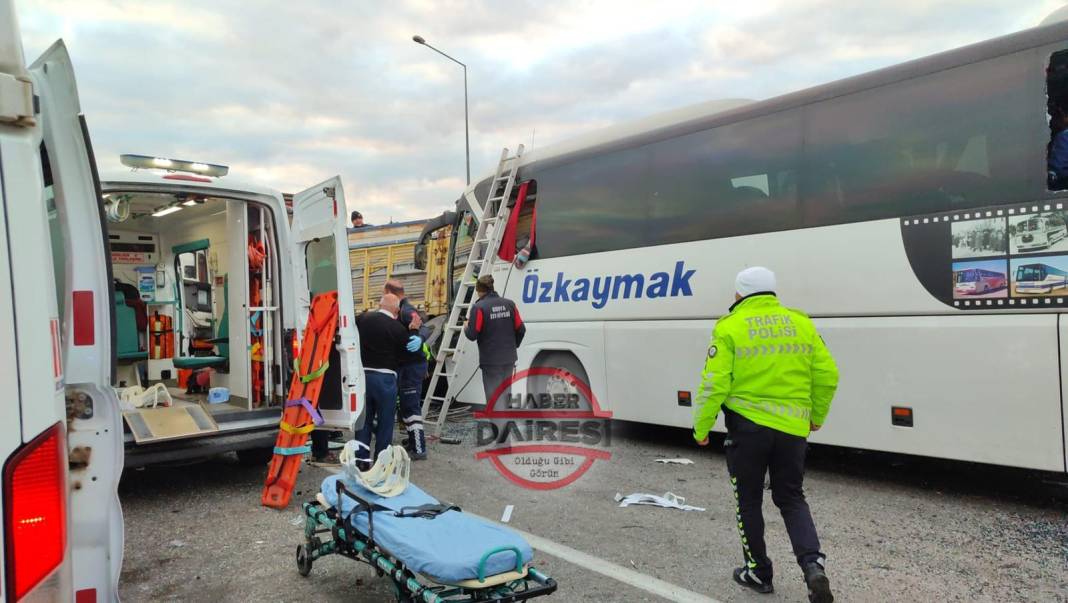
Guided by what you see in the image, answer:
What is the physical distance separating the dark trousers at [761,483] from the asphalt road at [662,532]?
11.8 inches

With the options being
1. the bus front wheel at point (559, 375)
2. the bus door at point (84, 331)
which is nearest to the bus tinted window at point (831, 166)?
the bus front wheel at point (559, 375)

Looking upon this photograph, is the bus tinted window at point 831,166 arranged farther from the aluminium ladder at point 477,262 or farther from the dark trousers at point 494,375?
the dark trousers at point 494,375

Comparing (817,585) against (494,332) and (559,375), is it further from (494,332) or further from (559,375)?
(559,375)

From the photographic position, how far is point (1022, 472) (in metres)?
6.04

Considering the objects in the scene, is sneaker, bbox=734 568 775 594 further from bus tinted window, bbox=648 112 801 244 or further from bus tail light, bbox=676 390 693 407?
bus tinted window, bbox=648 112 801 244

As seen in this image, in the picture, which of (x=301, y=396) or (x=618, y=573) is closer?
(x=618, y=573)

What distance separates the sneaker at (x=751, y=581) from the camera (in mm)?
3586

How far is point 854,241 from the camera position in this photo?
5477mm

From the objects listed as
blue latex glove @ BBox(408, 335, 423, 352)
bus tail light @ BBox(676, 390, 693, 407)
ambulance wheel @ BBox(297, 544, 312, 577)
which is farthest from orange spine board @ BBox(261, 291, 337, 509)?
bus tail light @ BBox(676, 390, 693, 407)

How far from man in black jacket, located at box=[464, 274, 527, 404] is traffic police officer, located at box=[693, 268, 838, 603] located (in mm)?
3735

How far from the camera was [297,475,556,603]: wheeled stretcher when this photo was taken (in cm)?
278

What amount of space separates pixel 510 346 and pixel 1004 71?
4780 millimetres

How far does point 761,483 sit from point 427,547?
177 cm

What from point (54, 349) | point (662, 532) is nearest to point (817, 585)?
point (662, 532)
